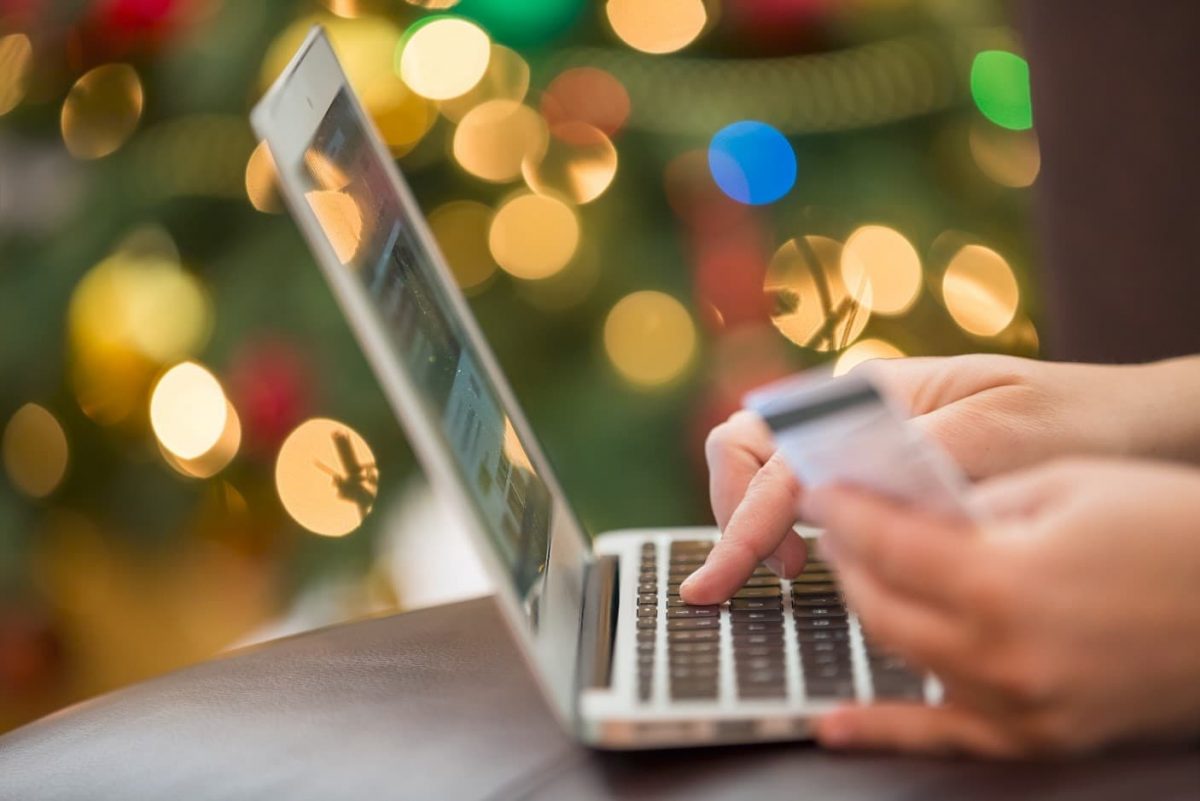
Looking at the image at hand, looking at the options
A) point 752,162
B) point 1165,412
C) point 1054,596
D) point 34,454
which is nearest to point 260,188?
point 34,454

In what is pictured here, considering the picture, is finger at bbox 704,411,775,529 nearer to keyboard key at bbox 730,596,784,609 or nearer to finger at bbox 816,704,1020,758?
keyboard key at bbox 730,596,784,609

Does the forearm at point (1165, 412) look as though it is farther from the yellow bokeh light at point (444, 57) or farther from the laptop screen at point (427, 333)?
the yellow bokeh light at point (444, 57)

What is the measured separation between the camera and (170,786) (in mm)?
497

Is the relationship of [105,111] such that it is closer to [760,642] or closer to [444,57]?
[444,57]

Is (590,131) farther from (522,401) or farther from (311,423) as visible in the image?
(311,423)

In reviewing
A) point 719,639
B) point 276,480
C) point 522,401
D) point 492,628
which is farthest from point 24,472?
point 719,639

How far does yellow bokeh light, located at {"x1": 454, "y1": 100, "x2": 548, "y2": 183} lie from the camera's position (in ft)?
3.95

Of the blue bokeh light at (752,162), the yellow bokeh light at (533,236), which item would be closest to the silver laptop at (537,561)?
the yellow bokeh light at (533,236)

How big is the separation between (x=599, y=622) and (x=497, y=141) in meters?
0.73

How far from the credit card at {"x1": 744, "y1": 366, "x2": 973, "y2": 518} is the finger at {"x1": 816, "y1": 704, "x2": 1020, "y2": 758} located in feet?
0.29

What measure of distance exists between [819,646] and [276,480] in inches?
33.8

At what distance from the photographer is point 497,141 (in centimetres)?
122

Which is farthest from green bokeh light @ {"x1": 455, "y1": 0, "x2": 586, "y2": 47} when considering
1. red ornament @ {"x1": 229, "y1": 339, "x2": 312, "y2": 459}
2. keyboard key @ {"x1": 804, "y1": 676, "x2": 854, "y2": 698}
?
keyboard key @ {"x1": 804, "y1": 676, "x2": 854, "y2": 698}

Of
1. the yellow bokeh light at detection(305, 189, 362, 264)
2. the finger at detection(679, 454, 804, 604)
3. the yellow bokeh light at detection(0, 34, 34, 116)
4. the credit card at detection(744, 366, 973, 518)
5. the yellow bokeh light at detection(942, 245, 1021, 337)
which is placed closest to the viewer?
the credit card at detection(744, 366, 973, 518)
